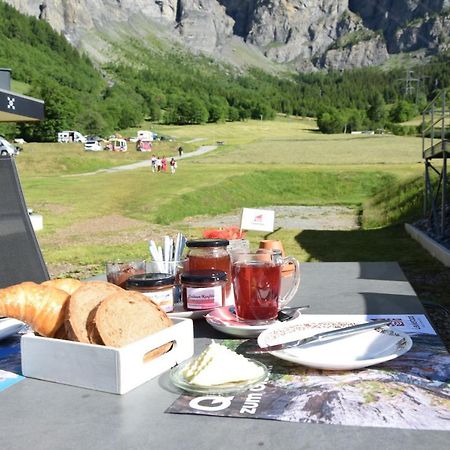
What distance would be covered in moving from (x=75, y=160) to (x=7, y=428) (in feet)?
154

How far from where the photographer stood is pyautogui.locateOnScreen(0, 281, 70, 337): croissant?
1702 mm

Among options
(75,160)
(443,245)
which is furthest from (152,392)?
(75,160)

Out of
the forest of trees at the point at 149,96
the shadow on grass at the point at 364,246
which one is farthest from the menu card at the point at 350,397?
the forest of trees at the point at 149,96

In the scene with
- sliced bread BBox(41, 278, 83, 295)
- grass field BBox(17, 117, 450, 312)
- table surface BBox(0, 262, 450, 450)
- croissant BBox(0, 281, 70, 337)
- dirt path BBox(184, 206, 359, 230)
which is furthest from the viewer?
dirt path BBox(184, 206, 359, 230)

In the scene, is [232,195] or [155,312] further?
[232,195]

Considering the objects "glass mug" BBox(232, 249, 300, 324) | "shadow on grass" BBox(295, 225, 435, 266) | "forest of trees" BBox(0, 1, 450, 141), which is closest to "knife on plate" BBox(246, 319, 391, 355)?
"glass mug" BBox(232, 249, 300, 324)

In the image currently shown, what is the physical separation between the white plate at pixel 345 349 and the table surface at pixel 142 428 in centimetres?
32

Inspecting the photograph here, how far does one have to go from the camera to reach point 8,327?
203 cm

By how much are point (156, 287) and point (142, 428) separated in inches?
31.7

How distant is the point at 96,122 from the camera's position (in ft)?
339

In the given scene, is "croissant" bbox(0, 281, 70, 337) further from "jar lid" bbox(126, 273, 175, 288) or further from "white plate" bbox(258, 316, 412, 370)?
"white plate" bbox(258, 316, 412, 370)

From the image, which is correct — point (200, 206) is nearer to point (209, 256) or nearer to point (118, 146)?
point (209, 256)

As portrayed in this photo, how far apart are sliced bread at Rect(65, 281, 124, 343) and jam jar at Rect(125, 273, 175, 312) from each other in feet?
0.68

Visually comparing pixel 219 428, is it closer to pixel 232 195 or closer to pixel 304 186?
pixel 232 195
